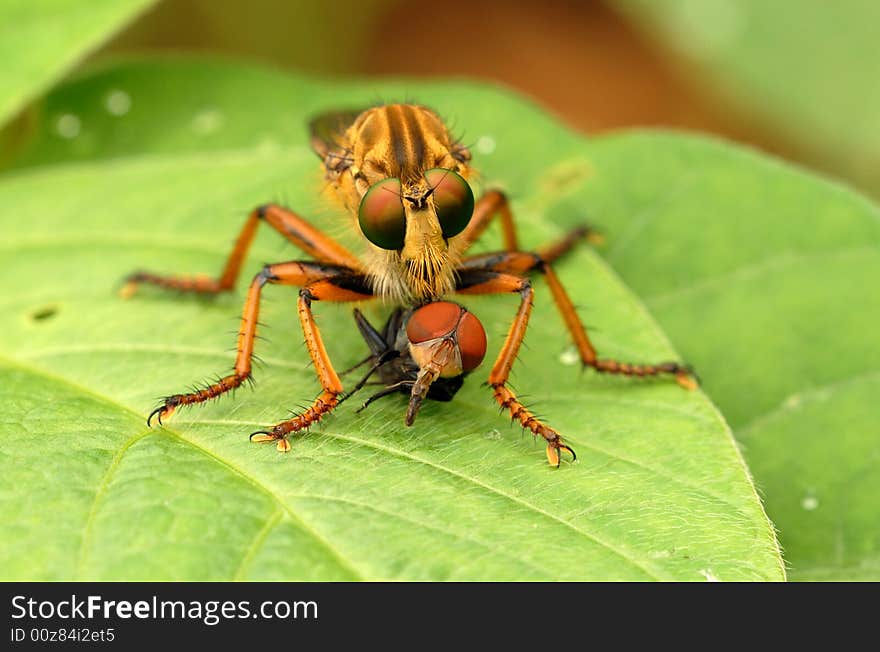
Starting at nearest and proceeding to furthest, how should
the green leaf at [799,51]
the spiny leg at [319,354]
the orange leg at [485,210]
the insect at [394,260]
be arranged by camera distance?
the spiny leg at [319,354] → the insect at [394,260] → the orange leg at [485,210] → the green leaf at [799,51]

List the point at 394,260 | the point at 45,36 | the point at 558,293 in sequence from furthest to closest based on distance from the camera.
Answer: the point at 45,36 → the point at 558,293 → the point at 394,260

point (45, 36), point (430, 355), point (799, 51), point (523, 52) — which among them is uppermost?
point (523, 52)

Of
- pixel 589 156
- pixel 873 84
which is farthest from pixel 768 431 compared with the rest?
pixel 873 84

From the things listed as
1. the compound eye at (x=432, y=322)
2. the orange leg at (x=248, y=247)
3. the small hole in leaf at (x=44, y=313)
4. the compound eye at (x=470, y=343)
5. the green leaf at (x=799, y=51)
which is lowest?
the compound eye at (x=470, y=343)

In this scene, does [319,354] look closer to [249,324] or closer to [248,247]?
[249,324]

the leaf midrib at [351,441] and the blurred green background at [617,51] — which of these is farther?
the blurred green background at [617,51]

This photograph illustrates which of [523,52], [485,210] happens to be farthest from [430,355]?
[523,52]

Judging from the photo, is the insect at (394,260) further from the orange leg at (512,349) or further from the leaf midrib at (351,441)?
the leaf midrib at (351,441)

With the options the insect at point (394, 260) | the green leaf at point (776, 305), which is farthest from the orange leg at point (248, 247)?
the green leaf at point (776, 305)
